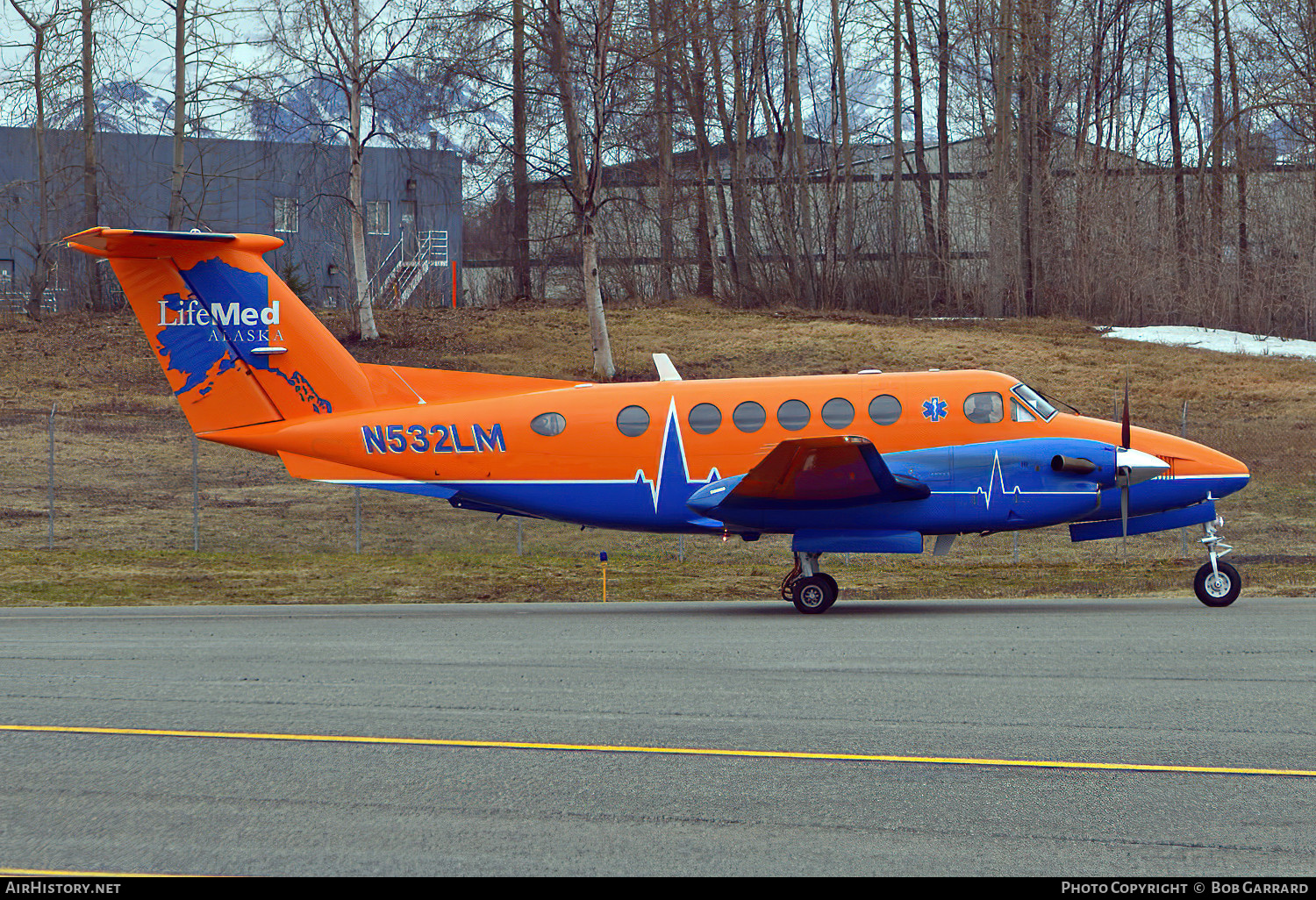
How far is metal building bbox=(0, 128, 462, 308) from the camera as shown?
45344mm

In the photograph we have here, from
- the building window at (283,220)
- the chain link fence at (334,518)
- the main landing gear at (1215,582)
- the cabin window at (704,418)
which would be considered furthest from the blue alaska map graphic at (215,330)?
the building window at (283,220)

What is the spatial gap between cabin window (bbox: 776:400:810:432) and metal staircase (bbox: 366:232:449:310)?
95.6 feet

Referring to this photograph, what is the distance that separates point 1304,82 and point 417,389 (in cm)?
3566

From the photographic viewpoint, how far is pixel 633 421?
16219mm

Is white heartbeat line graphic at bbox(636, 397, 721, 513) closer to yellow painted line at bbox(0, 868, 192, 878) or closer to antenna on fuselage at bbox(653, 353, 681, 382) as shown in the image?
antenna on fuselage at bbox(653, 353, 681, 382)

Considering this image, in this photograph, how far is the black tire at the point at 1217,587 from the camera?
15.3m

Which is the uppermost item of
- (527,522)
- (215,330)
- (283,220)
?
(283,220)

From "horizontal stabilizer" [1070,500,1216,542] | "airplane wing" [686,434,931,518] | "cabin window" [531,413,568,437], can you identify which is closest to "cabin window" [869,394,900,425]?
"airplane wing" [686,434,931,518]

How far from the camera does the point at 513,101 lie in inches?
1382

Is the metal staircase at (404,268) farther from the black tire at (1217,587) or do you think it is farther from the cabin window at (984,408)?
the black tire at (1217,587)

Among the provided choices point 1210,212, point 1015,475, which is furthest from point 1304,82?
point 1015,475

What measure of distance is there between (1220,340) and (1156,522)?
2416cm

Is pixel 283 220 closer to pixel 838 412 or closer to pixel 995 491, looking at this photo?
pixel 838 412

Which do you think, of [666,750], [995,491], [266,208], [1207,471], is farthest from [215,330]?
[266,208]
